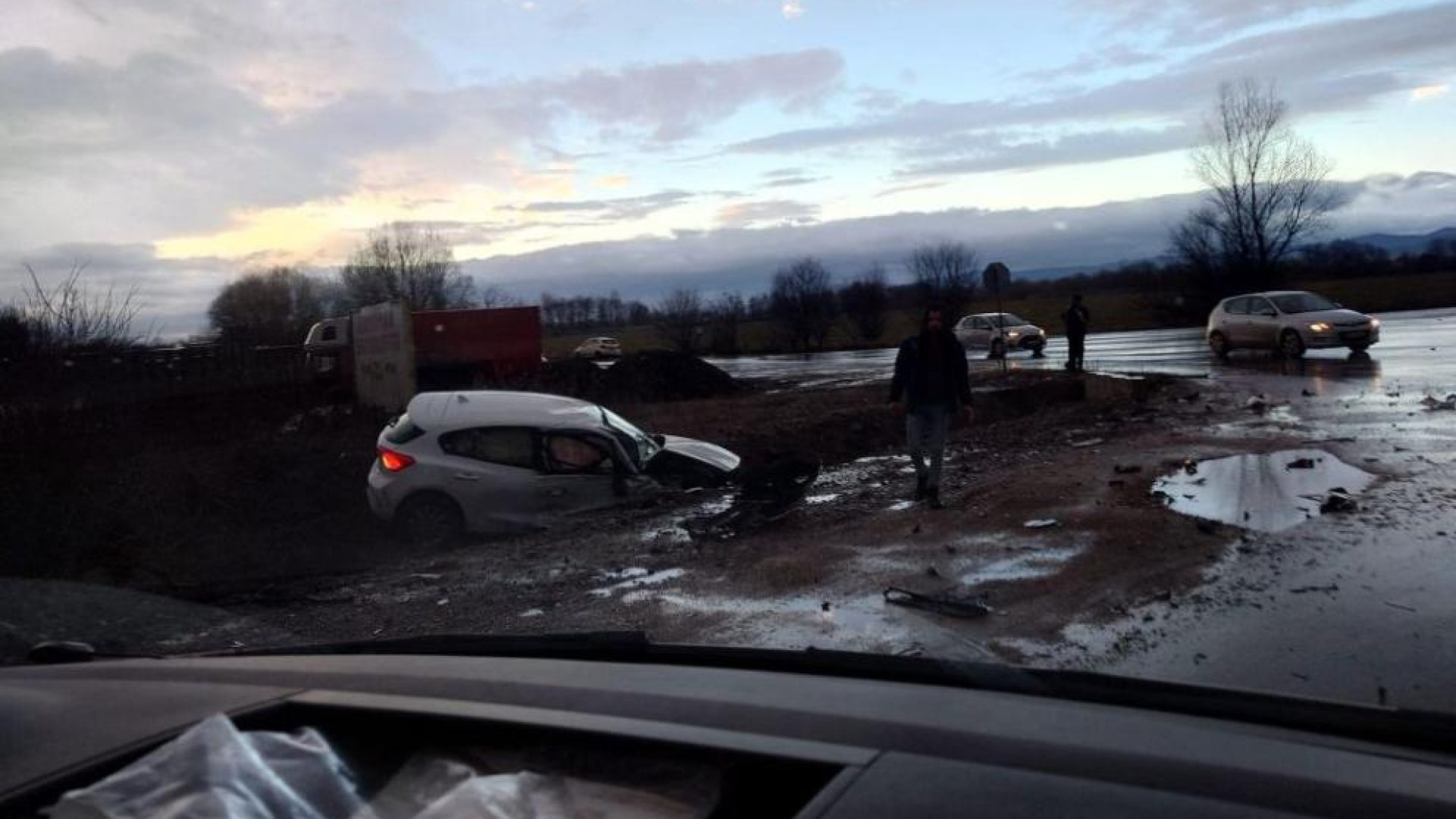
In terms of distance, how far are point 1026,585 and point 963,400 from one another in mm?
3566

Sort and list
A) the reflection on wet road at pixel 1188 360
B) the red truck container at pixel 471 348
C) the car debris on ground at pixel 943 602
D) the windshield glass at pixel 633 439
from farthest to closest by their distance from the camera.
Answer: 1. the red truck container at pixel 471 348
2. the reflection on wet road at pixel 1188 360
3. the windshield glass at pixel 633 439
4. the car debris on ground at pixel 943 602

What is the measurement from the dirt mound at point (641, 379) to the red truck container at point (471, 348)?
71 cm

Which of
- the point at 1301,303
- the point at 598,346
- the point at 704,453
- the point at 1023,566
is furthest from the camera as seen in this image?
the point at 598,346

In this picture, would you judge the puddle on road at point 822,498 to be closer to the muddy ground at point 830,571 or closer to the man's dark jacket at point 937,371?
the muddy ground at point 830,571

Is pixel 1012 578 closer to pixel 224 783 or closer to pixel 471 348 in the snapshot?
pixel 224 783

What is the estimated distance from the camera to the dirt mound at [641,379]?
27172mm

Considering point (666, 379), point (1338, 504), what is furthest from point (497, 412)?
point (666, 379)

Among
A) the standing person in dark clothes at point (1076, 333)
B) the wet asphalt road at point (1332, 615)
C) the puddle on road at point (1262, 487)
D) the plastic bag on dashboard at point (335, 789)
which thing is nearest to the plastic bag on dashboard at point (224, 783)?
the plastic bag on dashboard at point (335, 789)

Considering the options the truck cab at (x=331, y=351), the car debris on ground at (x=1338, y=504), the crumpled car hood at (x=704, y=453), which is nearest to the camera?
the car debris on ground at (x=1338, y=504)

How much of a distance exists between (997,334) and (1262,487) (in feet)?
92.3

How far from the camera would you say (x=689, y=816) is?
5.88ft

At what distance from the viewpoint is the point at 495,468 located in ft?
37.1

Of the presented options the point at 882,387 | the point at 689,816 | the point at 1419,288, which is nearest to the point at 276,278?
the point at 882,387

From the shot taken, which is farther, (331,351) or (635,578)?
(331,351)
